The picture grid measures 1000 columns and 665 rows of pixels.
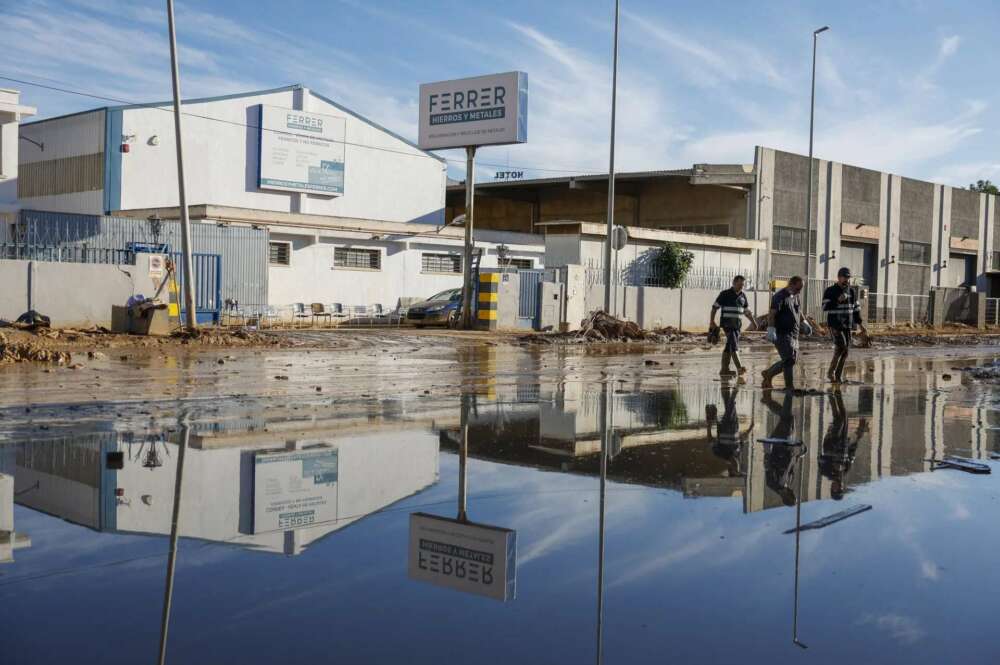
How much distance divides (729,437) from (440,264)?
30.4 m

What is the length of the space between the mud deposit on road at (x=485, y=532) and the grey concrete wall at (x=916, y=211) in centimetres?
4911

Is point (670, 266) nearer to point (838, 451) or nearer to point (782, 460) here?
point (838, 451)

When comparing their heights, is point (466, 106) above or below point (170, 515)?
above

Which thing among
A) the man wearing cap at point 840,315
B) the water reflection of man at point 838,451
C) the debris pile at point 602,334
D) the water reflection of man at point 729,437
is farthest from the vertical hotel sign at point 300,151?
the water reflection of man at point 838,451

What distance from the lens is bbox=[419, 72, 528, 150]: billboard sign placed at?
108 ft

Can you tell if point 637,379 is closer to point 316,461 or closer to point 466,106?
point 316,461

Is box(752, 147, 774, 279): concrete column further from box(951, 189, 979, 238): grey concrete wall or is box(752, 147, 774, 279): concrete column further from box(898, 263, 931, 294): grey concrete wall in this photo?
box(951, 189, 979, 238): grey concrete wall

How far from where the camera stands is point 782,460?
29.6 ft

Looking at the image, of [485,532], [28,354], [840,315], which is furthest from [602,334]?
[485,532]

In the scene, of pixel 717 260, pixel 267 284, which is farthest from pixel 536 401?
pixel 717 260

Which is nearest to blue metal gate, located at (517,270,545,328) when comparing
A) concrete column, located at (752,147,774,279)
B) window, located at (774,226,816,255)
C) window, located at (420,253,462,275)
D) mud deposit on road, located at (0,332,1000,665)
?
window, located at (420,253,462,275)

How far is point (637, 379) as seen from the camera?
18.2 m

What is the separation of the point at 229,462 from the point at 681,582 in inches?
165

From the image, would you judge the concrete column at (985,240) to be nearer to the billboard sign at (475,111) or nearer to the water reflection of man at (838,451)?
the billboard sign at (475,111)
